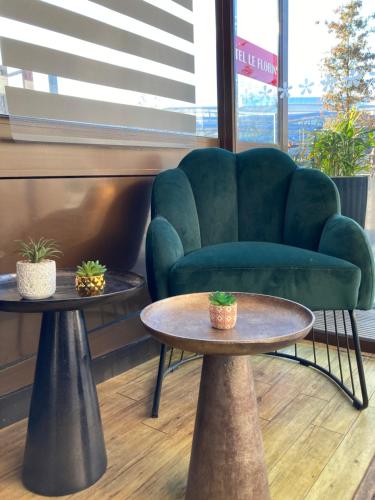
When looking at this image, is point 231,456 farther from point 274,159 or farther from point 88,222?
point 274,159

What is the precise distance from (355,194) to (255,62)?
0.98 metres

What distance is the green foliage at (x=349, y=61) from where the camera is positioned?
2.18 m

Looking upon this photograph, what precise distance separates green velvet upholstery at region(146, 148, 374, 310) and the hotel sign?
68 centimetres

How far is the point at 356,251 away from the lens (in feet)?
4.92

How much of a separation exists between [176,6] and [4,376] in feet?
5.87

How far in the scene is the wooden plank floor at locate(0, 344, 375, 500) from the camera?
1.14 m

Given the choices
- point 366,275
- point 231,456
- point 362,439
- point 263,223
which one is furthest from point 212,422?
point 263,223

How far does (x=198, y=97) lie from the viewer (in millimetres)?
2236

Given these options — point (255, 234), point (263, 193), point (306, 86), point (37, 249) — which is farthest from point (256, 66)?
point (37, 249)

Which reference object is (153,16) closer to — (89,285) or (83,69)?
(83,69)

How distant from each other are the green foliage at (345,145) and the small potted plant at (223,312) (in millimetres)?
1563

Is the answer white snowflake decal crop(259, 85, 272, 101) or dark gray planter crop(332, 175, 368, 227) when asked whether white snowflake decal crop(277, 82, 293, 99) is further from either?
dark gray planter crop(332, 175, 368, 227)

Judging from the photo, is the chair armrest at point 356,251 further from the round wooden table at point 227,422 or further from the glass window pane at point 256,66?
the glass window pane at point 256,66

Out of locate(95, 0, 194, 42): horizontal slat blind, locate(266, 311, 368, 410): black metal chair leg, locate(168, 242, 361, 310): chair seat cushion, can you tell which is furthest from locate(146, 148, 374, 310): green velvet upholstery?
locate(95, 0, 194, 42): horizontal slat blind
